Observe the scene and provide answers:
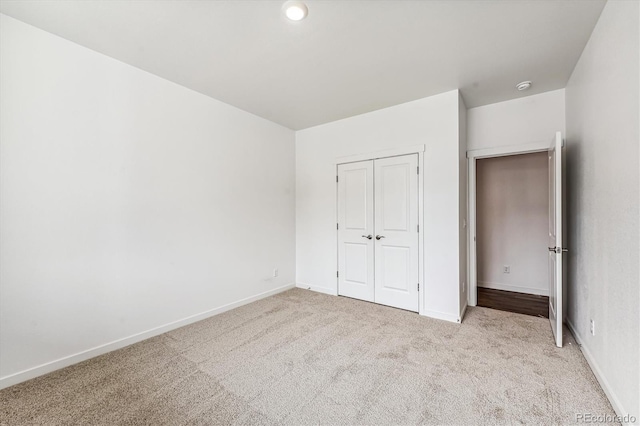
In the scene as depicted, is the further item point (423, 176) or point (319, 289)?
point (319, 289)

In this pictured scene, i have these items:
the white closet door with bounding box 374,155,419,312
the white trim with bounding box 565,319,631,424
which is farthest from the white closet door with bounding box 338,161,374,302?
the white trim with bounding box 565,319,631,424

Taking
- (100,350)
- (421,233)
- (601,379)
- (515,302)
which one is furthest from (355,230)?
(100,350)

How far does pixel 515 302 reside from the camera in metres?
3.84

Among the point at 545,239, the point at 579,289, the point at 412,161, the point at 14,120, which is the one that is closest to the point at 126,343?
the point at 14,120

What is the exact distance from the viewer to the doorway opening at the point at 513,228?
13.9 feet

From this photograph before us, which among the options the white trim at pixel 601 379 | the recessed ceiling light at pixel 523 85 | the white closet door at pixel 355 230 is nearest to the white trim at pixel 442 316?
the white closet door at pixel 355 230

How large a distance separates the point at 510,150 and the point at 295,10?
9.99ft

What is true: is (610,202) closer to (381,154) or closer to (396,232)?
(396,232)

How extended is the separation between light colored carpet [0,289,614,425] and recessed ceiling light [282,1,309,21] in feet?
8.72

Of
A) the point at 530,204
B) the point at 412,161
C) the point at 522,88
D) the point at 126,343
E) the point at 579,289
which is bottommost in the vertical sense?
the point at 126,343

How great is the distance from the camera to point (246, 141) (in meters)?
3.79

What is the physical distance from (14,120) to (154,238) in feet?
4.46

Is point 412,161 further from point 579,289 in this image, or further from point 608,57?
point 579,289

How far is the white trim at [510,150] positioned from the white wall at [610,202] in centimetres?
64
